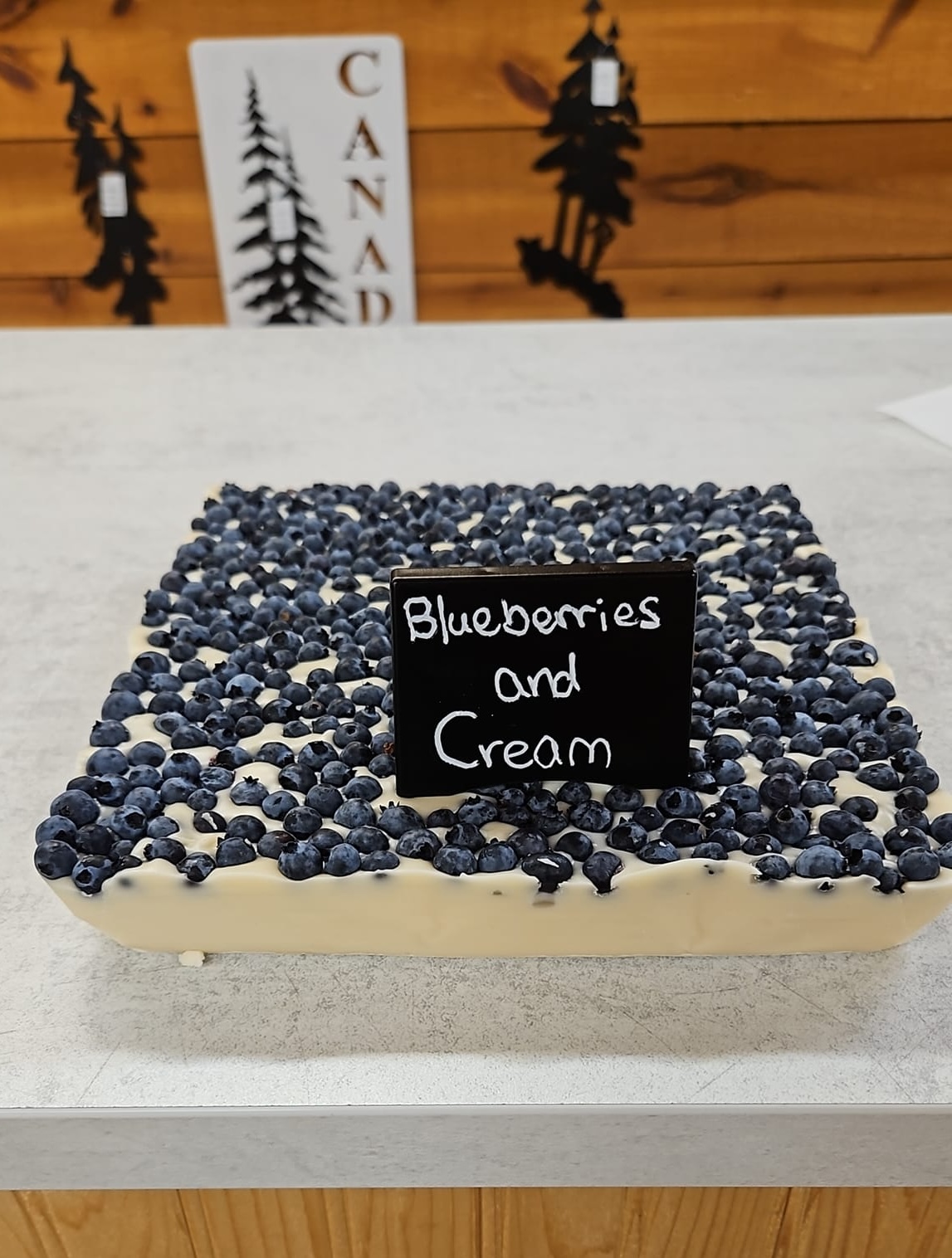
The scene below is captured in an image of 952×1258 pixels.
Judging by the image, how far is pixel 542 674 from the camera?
78cm

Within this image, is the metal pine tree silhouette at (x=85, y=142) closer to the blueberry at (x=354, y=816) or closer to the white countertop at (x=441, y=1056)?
the white countertop at (x=441, y=1056)

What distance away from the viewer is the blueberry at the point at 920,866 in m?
0.73

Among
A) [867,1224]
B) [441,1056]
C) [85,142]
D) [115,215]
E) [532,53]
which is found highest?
[532,53]

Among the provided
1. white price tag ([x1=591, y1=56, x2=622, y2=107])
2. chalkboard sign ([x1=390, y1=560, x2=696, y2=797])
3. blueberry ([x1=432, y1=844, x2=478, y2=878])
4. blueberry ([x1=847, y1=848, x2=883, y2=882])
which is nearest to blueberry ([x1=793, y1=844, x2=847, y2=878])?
blueberry ([x1=847, y1=848, x2=883, y2=882])

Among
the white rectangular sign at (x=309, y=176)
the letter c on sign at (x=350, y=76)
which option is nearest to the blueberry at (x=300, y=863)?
the white rectangular sign at (x=309, y=176)

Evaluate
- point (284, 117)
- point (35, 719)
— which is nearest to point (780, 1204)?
point (35, 719)

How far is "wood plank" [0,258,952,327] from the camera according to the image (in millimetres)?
3172

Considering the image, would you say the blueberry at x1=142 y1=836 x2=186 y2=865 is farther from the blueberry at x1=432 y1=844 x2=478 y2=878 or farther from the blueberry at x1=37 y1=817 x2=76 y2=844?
the blueberry at x1=432 y1=844 x2=478 y2=878

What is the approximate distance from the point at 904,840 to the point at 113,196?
292 cm

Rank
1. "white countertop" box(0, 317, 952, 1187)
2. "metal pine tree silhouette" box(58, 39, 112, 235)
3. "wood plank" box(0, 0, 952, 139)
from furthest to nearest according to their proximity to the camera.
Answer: "metal pine tree silhouette" box(58, 39, 112, 235)
"wood plank" box(0, 0, 952, 139)
"white countertop" box(0, 317, 952, 1187)

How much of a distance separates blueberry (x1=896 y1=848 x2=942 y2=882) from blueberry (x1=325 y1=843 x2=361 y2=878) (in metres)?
0.35

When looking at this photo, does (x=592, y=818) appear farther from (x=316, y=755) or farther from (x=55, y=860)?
(x=55, y=860)

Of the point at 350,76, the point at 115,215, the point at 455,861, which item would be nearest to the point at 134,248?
the point at 115,215

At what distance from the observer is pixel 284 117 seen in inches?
115
